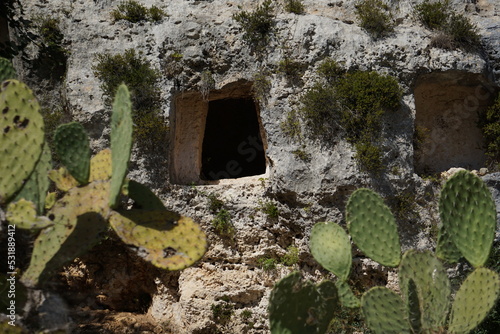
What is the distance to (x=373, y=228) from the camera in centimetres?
425

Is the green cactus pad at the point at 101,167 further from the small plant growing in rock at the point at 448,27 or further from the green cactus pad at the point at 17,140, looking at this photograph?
the small plant growing in rock at the point at 448,27

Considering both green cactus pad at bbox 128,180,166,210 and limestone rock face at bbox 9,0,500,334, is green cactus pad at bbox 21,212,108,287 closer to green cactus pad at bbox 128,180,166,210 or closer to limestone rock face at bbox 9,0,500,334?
green cactus pad at bbox 128,180,166,210

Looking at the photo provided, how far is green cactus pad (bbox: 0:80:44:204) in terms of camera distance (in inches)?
128

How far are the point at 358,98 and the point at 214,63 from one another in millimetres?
1829

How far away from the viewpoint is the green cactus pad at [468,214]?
3861 millimetres

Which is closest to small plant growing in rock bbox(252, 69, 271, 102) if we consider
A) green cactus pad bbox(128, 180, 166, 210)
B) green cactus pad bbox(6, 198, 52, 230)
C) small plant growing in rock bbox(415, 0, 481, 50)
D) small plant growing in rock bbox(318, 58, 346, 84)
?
small plant growing in rock bbox(318, 58, 346, 84)

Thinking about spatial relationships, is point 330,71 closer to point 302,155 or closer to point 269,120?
point 269,120

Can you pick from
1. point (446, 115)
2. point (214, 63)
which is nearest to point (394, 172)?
point (446, 115)

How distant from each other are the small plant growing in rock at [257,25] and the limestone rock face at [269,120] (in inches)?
3.9

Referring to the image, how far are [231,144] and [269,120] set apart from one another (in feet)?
8.39

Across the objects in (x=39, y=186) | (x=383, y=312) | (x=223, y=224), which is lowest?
(x=223, y=224)

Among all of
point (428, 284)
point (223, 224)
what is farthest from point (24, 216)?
point (223, 224)

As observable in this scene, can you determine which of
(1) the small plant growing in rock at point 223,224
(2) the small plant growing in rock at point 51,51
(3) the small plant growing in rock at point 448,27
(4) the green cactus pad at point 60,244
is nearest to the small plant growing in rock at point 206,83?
(1) the small plant growing in rock at point 223,224

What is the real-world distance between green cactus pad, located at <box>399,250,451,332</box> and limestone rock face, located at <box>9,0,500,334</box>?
2.75 m
